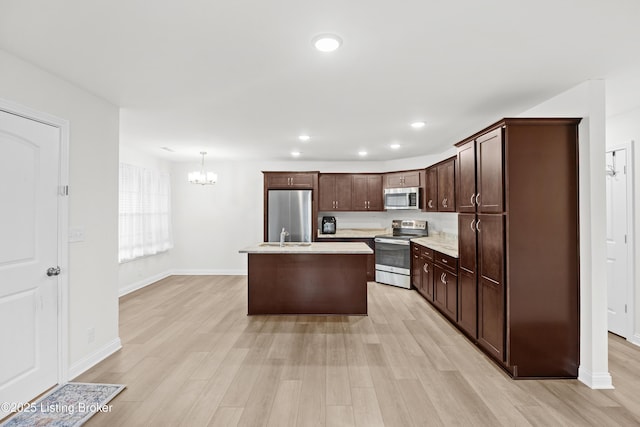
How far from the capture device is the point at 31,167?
2.35m

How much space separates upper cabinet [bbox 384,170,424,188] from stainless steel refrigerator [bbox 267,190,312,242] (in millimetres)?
1716

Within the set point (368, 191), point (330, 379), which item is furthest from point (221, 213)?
point (330, 379)

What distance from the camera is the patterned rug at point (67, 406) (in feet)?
6.84

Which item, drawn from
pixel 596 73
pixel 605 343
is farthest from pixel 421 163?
pixel 605 343

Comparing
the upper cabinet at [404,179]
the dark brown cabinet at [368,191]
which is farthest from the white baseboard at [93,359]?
the upper cabinet at [404,179]

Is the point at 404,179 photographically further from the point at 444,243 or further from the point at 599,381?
the point at 599,381

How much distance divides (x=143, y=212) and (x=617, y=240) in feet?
23.2

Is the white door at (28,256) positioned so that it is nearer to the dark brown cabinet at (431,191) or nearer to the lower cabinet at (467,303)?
the lower cabinet at (467,303)

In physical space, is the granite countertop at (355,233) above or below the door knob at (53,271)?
above

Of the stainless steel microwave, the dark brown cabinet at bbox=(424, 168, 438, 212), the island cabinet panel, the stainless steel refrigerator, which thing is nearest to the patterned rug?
the island cabinet panel

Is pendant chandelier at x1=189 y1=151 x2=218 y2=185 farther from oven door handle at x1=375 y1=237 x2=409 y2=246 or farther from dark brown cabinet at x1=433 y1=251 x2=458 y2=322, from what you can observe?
dark brown cabinet at x1=433 y1=251 x2=458 y2=322

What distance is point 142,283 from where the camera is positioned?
5801 mm

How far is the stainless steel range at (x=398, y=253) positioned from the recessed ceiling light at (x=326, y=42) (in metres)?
4.22

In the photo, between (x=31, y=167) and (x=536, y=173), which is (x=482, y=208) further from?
(x=31, y=167)
